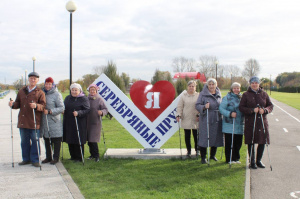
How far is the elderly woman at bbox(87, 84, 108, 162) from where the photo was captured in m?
6.68

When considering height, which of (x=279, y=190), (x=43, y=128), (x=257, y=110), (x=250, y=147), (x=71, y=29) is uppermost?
(x=71, y=29)

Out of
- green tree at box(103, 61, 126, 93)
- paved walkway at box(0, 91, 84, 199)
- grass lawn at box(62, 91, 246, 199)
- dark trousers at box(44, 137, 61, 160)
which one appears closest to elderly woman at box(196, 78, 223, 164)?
grass lawn at box(62, 91, 246, 199)

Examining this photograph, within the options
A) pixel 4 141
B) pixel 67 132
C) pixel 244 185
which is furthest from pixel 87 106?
pixel 4 141

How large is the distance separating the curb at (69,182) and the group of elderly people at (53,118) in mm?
355

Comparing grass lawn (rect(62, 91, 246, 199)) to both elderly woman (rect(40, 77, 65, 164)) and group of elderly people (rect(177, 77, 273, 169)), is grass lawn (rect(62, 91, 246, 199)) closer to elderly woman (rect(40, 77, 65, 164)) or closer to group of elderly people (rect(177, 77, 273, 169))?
group of elderly people (rect(177, 77, 273, 169))

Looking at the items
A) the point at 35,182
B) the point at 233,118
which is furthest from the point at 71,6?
the point at 233,118

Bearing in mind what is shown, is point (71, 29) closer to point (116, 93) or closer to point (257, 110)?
point (116, 93)

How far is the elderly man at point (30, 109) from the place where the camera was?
20.0ft

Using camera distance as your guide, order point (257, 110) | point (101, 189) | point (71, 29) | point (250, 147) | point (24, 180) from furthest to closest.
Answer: point (71, 29), point (250, 147), point (257, 110), point (24, 180), point (101, 189)

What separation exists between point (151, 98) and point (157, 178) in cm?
233

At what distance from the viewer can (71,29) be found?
961cm

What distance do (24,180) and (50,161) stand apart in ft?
4.05

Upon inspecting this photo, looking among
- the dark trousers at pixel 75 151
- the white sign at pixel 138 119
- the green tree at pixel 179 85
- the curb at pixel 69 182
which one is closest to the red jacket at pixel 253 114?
the white sign at pixel 138 119

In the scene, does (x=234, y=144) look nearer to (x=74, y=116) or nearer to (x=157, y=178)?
(x=157, y=178)
